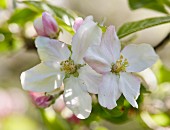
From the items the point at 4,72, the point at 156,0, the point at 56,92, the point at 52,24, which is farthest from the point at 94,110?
the point at 4,72

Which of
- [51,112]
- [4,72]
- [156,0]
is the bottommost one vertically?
[4,72]

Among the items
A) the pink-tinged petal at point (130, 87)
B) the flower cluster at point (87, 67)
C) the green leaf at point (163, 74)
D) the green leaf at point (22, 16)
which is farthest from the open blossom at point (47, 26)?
the green leaf at point (163, 74)

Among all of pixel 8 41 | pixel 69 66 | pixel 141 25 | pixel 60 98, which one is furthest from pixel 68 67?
pixel 8 41

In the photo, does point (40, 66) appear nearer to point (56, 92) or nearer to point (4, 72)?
point (56, 92)

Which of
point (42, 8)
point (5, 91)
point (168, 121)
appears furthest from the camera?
point (5, 91)

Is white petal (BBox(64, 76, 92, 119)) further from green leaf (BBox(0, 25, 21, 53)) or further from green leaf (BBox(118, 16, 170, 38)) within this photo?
green leaf (BBox(0, 25, 21, 53))

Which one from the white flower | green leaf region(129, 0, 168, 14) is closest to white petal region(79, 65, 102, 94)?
the white flower

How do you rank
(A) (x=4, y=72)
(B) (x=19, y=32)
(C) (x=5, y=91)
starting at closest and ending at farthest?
(B) (x=19, y=32) < (C) (x=5, y=91) < (A) (x=4, y=72)
